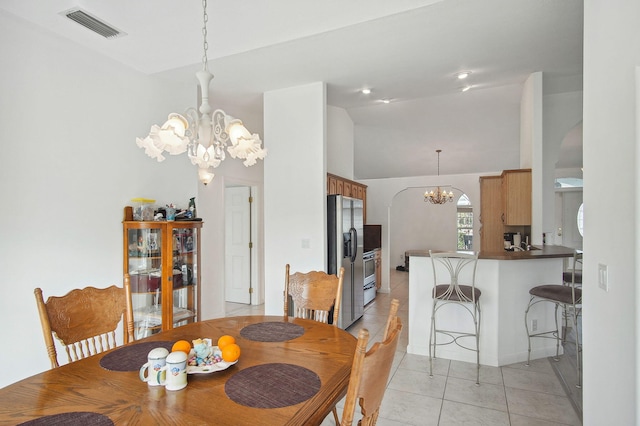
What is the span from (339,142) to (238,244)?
7.76ft

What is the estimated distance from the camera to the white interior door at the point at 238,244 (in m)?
5.59

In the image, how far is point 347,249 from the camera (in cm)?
417

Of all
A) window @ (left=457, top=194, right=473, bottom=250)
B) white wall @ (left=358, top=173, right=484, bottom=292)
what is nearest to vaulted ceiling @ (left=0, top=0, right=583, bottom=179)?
white wall @ (left=358, top=173, right=484, bottom=292)

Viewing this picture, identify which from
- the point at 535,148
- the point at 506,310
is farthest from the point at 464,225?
the point at 506,310

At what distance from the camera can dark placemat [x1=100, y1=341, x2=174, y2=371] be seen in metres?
1.43

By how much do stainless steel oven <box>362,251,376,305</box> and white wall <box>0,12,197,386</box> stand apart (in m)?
3.30

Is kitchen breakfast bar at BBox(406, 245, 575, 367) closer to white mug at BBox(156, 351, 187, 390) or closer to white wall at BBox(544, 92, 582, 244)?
white wall at BBox(544, 92, 582, 244)

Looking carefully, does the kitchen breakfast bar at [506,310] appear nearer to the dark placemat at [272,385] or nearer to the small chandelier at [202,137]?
the small chandelier at [202,137]

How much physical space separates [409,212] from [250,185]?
6.51 metres

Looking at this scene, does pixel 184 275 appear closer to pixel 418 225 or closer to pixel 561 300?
pixel 561 300

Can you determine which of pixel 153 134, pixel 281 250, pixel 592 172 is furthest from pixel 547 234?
pixel 153 134

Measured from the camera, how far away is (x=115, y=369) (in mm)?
1401

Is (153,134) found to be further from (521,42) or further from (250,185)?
(250,185)

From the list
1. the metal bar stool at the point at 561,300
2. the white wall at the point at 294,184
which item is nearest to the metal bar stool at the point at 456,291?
the metal bar stool at the point at 561,300
